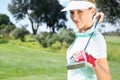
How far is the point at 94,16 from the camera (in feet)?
8.04

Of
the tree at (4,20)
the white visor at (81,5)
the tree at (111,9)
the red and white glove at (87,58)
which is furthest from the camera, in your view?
the tree at (4,20)

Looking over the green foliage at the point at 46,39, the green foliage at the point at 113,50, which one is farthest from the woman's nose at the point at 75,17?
the green foliage at the point at 46,39

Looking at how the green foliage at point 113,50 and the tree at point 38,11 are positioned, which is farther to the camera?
the tree at point 38,11

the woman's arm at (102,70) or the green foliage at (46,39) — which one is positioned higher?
the woman's arm at (102,70)

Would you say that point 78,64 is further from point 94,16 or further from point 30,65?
point 30,65

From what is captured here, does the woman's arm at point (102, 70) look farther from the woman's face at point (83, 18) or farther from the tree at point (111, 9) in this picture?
the tree at point (111, 9)

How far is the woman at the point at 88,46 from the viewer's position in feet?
7.45

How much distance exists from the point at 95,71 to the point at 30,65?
18.2m

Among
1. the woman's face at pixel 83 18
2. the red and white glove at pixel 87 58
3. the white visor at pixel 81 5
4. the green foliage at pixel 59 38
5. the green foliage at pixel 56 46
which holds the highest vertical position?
the white visor at pixel 81 5

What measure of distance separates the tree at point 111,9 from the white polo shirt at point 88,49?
32020 mm

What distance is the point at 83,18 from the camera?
97.7 inches

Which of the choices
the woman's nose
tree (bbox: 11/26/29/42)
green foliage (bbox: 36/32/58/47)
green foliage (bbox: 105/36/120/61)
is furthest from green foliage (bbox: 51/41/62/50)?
the woman's nose

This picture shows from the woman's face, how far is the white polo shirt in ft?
0.15

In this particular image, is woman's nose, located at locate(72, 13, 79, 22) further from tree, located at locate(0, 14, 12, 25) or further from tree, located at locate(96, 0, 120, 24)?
tree, located at locate(0, 14, 12, 25)
